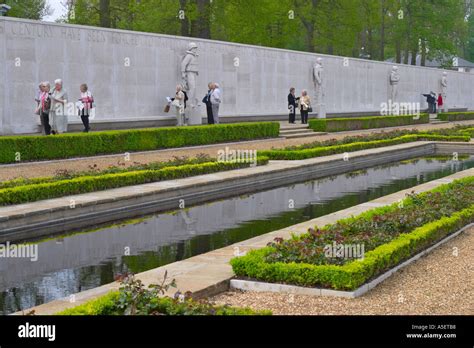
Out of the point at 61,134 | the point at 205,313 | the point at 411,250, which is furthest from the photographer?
the point at 61,134

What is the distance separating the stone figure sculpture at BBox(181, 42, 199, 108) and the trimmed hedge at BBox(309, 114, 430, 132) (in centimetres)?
664

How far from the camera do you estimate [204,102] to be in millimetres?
27484

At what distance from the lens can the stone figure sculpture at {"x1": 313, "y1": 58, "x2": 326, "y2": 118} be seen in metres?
37.5

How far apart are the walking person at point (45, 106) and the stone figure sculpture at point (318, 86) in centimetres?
1902

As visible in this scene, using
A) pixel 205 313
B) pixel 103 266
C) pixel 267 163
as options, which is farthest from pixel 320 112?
pixel 205 313

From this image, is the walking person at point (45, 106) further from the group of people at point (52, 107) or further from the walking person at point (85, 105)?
the walking person at point (85, 105)

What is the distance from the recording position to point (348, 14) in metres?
47.0

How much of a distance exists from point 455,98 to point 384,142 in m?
33.8

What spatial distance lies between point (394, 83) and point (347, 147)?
2292cm

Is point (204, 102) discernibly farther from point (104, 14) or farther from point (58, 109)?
point (58, 109)

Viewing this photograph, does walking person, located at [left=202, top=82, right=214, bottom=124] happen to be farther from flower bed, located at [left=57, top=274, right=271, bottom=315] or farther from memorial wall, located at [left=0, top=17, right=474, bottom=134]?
flower bed, located at [left=57, top=274, right=271, bottom=315]

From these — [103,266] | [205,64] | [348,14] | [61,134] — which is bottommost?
[103,266]

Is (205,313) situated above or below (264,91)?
below

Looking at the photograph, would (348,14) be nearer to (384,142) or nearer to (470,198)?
(384,142)
